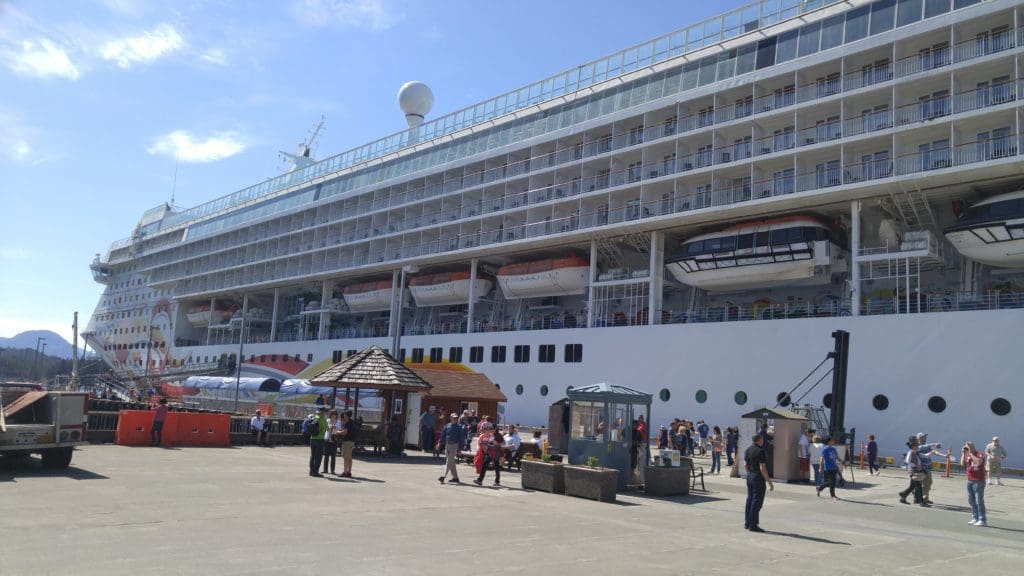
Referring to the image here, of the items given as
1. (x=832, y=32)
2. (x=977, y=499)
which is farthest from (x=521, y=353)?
(x=977, y=499)

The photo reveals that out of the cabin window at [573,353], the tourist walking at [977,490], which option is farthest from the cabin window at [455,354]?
the tourist walking at [977,490]

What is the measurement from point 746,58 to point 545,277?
46.3 feet

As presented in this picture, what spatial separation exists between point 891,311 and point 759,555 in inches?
798

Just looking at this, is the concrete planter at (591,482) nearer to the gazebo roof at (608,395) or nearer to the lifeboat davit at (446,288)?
the gazebo roof at (608,395)

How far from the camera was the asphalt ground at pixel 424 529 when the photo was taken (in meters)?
7.46

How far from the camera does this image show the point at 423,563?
24.6 ft

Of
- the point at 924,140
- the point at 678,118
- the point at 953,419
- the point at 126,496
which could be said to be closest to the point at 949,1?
the point at 924,140

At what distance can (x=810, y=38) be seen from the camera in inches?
1137

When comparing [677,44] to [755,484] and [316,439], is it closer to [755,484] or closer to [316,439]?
[316,439]

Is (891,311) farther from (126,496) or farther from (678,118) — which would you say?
(126,496)

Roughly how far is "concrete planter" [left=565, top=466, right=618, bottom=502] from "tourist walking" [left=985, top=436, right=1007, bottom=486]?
11898mm

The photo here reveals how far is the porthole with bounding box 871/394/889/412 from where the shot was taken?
2417 cm

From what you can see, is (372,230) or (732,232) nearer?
(732,232)

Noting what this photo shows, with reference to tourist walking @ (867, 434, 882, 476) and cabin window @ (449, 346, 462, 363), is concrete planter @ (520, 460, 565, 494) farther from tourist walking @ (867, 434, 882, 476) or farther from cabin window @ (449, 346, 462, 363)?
cabin window @ (449, 346, 462, 363)
